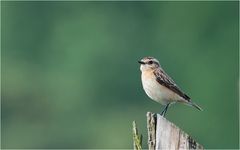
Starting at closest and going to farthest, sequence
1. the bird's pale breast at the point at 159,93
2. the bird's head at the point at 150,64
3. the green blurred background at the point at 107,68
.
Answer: the bird's pale breast at the point at 159,93
the bird's head at the point at 150,64
the green blurred background at the point at 107,68

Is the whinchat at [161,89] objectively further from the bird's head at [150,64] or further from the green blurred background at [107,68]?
the green blurred background at [107,68]

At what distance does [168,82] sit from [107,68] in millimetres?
48899

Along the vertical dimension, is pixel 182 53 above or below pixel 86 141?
above

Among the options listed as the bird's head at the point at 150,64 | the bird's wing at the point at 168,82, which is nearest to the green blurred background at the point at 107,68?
the bird's head at the point at 150,64

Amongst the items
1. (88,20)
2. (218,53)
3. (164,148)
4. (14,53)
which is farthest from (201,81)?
(164,148)

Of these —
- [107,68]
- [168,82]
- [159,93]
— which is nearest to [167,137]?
[159,93]

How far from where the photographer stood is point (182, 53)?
68.5 m

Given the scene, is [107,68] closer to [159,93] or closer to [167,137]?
[159,93]

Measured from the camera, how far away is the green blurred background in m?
52.6

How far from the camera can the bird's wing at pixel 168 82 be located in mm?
14562

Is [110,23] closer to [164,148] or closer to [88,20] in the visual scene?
[88,20]

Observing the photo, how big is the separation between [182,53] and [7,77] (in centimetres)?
1083

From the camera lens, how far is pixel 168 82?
14.7 meters

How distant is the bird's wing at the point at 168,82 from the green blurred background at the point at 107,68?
2662 centimetres
